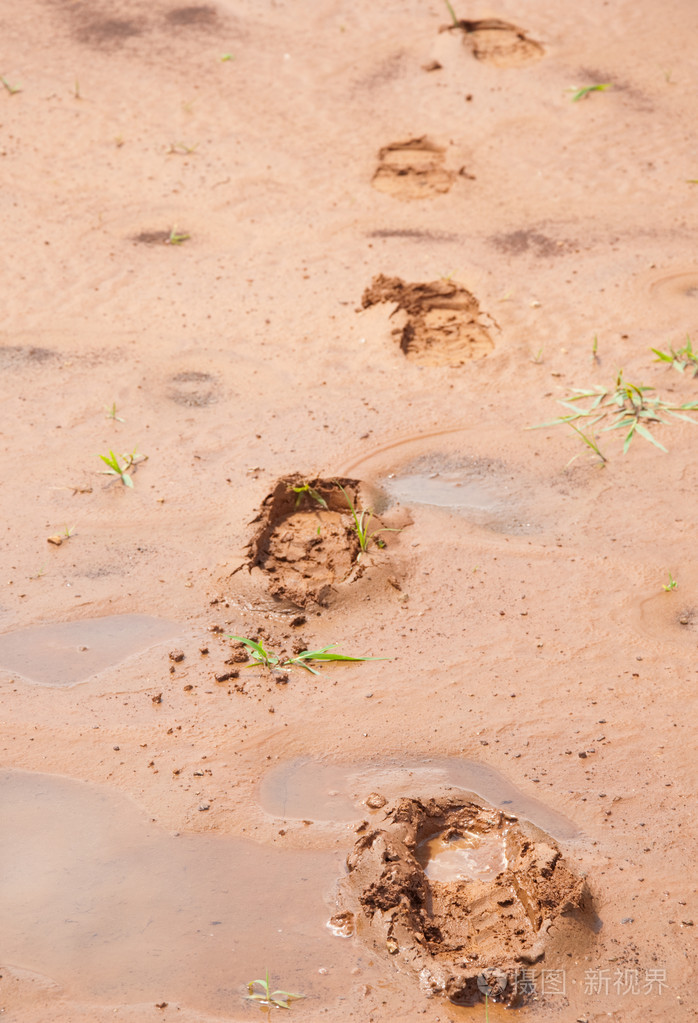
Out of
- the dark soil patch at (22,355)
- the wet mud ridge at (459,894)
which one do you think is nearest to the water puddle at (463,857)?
the wet mud ridge at (459,894)

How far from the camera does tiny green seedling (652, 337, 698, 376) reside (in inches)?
173

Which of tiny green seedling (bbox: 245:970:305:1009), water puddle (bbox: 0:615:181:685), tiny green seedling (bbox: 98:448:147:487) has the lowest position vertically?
water puddle (bbox: 0:615:181:685)

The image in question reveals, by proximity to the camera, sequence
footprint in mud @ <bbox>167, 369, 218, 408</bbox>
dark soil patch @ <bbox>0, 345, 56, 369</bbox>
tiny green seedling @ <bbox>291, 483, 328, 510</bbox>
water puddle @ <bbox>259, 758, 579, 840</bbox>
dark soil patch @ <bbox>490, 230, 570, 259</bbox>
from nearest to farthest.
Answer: water puddle @ <bbox>259, 758, 579, 840</bbox>
tiny green seedling @ <bbox>291, 483, 328, 510</bbox>
footprint in mud @ <bbox>167, 369, 218, 408</bbox>
dark soil patch @ <bbox>0, 345, 56, 369</bbox>
dark soil patch @ <bbox>490, 230, 570, 259</bbox>

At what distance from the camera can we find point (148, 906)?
2.49m

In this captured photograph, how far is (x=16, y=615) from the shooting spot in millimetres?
3330

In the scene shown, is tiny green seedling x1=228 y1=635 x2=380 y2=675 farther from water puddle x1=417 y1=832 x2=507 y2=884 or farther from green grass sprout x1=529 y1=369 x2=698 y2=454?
green grass sprout x1=529 y1=369 x2=698 y2=454

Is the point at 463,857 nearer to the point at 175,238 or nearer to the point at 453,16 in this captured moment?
the point at 175,238

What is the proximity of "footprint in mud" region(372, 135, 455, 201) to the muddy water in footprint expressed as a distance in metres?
4.26

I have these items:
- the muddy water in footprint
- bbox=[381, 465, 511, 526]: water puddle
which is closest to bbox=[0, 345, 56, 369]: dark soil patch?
bbox=[381, 465, 511, 526]: water puddle

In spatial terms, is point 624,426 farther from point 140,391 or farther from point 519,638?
point 140,391

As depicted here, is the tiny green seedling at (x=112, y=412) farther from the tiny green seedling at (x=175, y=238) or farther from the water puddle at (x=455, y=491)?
the tiny green seedling at (x=175, y=238)

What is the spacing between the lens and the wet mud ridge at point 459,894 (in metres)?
2.29

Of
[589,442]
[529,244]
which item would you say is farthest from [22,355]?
[529,244]

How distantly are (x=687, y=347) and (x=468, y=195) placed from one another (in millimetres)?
1925
